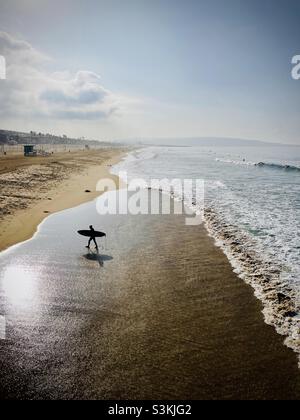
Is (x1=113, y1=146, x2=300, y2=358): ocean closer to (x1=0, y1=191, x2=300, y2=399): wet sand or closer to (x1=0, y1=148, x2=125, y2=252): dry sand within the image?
(x1=0, y1=191, x2=300, y2=399): wet sand

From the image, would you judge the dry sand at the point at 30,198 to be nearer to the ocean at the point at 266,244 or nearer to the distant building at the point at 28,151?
the ocean at the point at 266,244

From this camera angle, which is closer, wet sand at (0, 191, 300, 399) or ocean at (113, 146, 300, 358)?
wet sand at (0, 191, 300, 399)

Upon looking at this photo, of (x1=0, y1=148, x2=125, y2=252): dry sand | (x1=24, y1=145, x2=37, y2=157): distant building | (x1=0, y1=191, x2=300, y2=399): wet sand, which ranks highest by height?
(x1=24, y1=145, x2=37, y2=157): distant building

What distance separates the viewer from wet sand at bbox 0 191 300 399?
551 cm

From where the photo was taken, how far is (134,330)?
23.2 ft

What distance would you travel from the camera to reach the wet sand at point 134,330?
551 cm

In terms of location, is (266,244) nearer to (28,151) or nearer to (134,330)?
(134,330)

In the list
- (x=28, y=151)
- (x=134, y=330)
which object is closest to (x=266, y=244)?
(x=134, y=330)

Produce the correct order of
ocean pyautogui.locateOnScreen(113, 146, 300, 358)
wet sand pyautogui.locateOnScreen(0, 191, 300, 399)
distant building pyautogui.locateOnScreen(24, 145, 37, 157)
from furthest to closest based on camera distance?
1. distant building pyautogui.locateOnScreen(24, 145, 37, 157)
2. ocean pyautogui.locateOnScreen(113, 146, 300, 358)
3. wet sand pyautogui.locateOnScreen(0, 191, 300, 399)

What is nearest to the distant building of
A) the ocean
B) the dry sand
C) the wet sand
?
the dry sand

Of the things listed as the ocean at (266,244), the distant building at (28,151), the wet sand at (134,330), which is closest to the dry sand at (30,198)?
the wet sand at (134,330)

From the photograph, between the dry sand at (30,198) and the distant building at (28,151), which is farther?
the distant building at (28,151)
